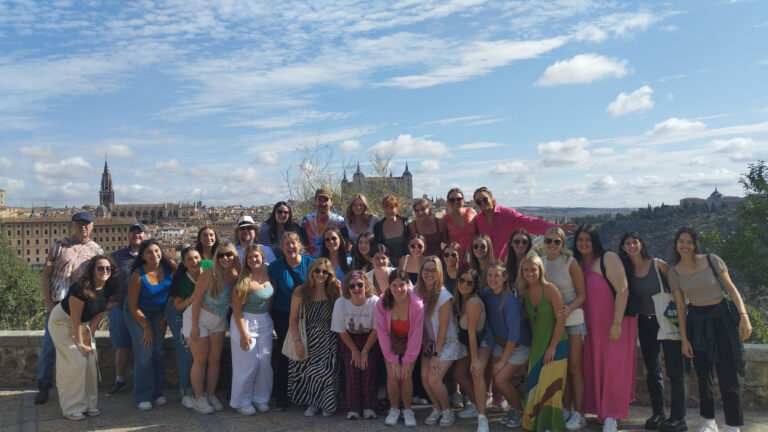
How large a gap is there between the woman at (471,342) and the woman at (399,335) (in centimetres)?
34

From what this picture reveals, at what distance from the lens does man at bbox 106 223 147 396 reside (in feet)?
16.0

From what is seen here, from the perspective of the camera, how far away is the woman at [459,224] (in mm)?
5301

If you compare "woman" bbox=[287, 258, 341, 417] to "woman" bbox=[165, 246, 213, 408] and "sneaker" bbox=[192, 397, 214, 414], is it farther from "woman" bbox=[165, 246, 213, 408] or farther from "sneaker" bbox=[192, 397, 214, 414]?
"woman" bbox=[165, 246, 213, 408]

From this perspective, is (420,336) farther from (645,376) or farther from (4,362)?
(4,362)

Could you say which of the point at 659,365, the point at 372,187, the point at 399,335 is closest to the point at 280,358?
the point at 399,335

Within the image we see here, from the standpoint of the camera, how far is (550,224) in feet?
16.2

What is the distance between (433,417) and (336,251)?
1.64 meters

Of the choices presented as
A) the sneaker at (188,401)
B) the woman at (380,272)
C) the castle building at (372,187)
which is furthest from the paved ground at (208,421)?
the castle building at (372,187)

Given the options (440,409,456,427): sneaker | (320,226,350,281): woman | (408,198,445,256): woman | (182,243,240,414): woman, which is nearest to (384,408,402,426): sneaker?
(440,409,456,427): sneaker

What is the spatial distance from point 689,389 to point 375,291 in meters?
2.78

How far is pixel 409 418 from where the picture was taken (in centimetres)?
423

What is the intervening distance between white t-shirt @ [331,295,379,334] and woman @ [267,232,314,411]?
485 millimetres

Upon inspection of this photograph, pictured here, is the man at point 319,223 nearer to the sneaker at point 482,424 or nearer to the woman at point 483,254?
the woman at point 483,254

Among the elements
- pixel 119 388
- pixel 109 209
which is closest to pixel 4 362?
pixel 119 388
